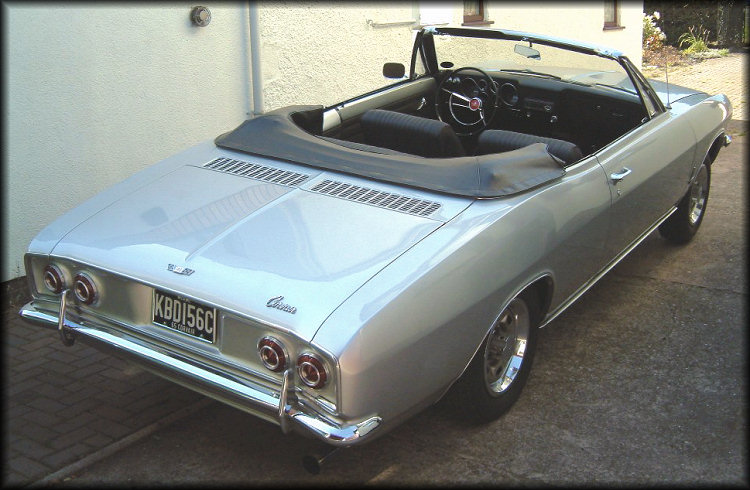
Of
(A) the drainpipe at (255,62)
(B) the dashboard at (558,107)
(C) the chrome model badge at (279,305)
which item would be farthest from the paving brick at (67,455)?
(A) the drainpipe at (255,62)

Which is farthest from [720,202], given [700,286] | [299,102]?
[299,102]

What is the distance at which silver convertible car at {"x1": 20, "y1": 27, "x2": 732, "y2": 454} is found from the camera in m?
3.10

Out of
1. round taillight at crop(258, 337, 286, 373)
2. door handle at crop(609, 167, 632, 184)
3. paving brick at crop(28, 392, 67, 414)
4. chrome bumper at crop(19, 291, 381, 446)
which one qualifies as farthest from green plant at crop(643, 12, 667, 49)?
round taillight at crop(258, 337, 286, 373)

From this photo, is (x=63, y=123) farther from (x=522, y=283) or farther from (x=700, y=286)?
(x=700, y=286)

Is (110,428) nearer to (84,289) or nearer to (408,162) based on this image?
(84,289)

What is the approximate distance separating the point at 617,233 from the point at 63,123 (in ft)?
11.8

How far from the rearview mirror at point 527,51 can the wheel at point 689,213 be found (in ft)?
5.16

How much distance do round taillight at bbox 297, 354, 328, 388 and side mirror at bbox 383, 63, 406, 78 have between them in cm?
302

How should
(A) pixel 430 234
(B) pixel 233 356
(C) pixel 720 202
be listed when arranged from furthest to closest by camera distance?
(C) pixel 720 202
(A) pixel 430 234
(B) pixel 233 356

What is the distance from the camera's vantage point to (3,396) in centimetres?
418

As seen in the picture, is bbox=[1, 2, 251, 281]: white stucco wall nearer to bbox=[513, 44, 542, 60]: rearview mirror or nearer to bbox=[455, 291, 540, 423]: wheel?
bbox=[513, 44, 542, 60]: rearview mirror

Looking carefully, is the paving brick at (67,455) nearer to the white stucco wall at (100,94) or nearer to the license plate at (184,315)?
the license plate at (184,315)

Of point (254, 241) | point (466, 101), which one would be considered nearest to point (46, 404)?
point (254, 241)

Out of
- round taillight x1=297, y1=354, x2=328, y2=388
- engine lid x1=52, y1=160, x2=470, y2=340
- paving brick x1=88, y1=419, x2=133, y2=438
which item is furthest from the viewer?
paving brick x1=88, y1=419, x2=133, y2=438
